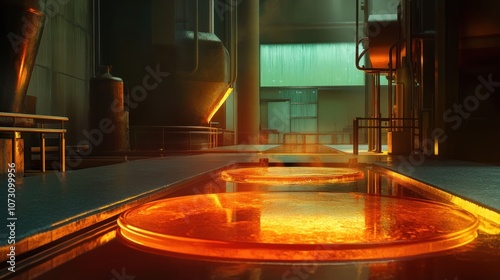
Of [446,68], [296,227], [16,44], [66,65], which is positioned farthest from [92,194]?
[66,65]

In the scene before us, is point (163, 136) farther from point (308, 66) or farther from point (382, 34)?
point (308, 66)

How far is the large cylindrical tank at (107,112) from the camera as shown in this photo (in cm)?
913

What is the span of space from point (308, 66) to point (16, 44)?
676 inches

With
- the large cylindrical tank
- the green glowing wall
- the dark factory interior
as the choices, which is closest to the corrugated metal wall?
the dark factory interior

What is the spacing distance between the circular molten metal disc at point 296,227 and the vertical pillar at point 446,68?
3.54m

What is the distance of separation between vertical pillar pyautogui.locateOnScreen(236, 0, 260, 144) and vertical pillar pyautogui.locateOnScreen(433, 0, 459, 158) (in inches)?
417

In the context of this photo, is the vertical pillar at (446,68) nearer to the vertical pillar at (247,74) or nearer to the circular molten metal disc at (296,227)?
the circular molten metal disc at (296,227)

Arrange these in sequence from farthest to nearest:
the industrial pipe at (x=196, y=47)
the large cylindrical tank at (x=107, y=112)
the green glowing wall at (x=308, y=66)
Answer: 1. the green glowing wall at (x=308, y=66)
2. the industrial pipe at (x=196, y=47)
3. the large cylindrical tank at (x=107, y=112)


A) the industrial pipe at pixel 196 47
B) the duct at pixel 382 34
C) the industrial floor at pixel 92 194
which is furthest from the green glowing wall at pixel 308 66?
the industrial floor at pixel 92 194

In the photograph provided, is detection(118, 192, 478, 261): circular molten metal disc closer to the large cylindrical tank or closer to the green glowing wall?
the large cylindrical tank

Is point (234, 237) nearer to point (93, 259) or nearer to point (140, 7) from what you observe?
point (93, 259)

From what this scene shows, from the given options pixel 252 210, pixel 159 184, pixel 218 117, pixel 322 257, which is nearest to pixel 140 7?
pixel 218 117

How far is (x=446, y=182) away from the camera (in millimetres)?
3385

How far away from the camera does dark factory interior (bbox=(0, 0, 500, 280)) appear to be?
158 cm
